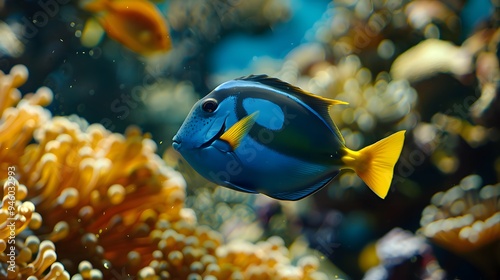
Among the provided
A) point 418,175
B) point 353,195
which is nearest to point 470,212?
point 418,175

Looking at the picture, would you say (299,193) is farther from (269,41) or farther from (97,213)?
(269,41)

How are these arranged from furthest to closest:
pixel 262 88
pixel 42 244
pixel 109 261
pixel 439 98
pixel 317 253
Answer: pixel 439 98 → pixel 317 253 → pixel 109 261 → pixel 42 244 → pixel 262 88

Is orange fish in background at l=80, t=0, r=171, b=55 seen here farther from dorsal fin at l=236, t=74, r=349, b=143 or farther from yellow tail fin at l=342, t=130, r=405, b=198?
yellow tail fin at l=342, t=130, r=405, b=198

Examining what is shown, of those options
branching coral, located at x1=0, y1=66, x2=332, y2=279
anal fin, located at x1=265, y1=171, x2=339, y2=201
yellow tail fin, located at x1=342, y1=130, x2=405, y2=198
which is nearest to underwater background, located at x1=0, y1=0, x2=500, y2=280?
branching coral, located at x1=0, y1=66, x2=332, y2=279

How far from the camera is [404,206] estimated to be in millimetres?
2525

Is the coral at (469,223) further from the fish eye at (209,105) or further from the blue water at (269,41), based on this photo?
the blue water at (269,41)

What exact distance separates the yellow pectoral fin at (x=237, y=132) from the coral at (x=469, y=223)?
1.49 m

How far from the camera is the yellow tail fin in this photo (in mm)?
1153

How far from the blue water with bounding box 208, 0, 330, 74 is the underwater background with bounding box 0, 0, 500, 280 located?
1cm

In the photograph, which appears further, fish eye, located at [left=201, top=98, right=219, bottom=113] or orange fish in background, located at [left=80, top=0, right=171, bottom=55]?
orange fish in background, located at [left=80, top=0, right=171, bottom=55]

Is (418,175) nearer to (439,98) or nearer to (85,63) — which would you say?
(439,98)

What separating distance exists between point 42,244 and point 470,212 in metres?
1.93

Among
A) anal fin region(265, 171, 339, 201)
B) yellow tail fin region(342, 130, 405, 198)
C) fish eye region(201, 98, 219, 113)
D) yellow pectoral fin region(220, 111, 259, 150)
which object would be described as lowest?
anal fin region(265, 171, 339, 201)

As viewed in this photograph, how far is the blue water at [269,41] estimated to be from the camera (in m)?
4.09
